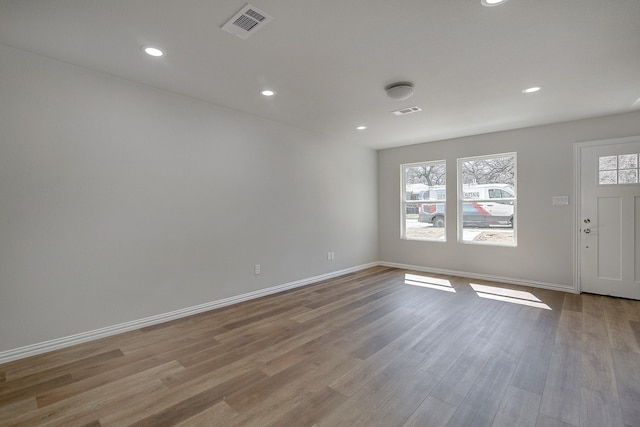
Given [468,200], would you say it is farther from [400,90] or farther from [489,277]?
[400,90]

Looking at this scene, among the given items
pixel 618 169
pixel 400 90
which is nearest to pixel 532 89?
pixel 400 90

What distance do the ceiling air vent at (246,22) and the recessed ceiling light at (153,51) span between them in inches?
28.5

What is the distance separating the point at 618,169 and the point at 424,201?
2802 millimetres

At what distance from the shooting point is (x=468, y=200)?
211 inches

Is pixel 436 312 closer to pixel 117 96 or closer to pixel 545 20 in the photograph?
pixel 545 20

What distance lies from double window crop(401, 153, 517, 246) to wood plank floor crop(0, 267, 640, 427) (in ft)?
5.71

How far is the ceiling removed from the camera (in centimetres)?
198

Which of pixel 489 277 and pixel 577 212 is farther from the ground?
pixel 577 212

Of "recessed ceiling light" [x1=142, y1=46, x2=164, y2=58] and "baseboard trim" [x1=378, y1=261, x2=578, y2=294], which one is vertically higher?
"recessed ceiling light" [x1=142, y1=46, x2=164, y2=58]

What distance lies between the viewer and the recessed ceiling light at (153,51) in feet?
8.00

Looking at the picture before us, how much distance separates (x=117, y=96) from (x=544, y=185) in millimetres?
5898

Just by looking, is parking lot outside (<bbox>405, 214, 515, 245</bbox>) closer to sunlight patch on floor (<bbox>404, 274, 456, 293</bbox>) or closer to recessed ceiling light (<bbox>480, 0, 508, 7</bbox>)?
sunlight patch on floor (<bbox>404, 274, 456, 293</bbox>)

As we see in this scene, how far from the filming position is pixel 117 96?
2965 millimetres

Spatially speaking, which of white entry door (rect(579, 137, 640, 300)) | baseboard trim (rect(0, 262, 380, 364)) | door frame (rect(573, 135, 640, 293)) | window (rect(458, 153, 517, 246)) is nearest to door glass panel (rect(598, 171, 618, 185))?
white entry door (rect(579, 137, 640, 300))
